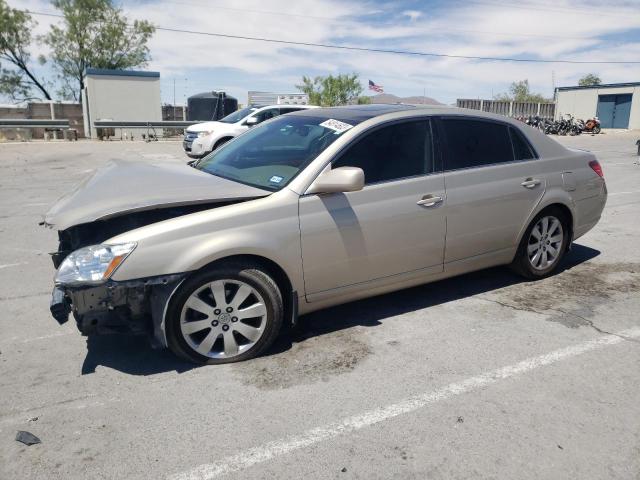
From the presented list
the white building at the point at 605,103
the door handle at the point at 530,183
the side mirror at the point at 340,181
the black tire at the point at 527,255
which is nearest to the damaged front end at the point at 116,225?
the side mirror at the point at 340,181

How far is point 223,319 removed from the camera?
3549 mm

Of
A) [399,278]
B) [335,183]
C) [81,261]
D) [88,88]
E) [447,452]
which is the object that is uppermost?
[88,88]

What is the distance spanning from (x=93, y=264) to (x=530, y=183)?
368 centimetres

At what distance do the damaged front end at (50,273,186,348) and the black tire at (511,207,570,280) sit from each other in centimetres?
322

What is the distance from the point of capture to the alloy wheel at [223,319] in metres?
3.47

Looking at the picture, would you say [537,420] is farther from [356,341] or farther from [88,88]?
[88,88]

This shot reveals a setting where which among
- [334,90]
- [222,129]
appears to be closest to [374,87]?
[334,90]

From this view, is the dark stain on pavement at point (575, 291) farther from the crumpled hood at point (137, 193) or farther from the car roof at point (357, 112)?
the crumpled hood at point (137, 193)

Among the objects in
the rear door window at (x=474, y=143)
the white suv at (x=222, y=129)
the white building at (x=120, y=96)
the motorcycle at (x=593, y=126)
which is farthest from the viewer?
the motorcycle at (x=593, y=126)

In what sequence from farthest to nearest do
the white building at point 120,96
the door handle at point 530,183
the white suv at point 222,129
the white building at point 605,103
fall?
1. the white building at point 605,103
2. the white building at point 120,96
3. the white suv at point 222,129
4. the door handle at point 530,183

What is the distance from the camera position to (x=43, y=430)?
291cm

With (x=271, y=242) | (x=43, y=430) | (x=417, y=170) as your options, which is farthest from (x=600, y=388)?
(x=43, y=430)

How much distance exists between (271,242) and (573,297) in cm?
294

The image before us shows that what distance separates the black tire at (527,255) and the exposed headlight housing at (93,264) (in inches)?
138
